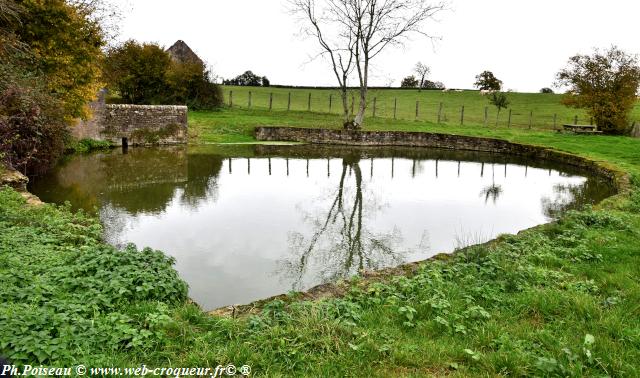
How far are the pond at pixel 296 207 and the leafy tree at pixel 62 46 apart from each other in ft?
8.33

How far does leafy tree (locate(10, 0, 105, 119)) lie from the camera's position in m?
13.5

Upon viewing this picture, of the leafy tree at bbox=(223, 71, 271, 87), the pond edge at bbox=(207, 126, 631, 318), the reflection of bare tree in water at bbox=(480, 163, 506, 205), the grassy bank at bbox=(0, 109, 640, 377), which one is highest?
the leafy tree at bbox=(223, 71, 271, 87)

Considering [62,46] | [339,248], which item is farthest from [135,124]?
[339,248]

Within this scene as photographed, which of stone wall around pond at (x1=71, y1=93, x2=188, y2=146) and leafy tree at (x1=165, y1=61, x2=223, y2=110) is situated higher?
leafy tree at (x1=165, y1=61, x2=223, y2=110)

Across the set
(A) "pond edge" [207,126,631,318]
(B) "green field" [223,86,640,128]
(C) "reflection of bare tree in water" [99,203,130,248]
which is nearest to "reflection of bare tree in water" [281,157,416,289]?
(C) "reflection of bare tree in water" [99,203,130,248]

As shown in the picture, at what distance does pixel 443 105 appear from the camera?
47.0 m

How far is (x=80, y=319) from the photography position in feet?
11.4

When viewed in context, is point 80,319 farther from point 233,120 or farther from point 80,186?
point 233,120

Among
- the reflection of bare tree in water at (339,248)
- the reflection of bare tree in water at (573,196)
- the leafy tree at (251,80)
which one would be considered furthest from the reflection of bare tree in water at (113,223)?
the leafy tree at (251,80)

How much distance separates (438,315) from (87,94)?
1514cm

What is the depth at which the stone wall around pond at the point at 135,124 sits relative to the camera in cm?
2212

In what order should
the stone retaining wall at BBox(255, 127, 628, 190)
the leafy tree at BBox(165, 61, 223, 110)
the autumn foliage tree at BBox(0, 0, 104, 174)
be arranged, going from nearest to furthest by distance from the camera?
the autumn foliage tree at BBox(0, 0, 104, 174), the stone retaining wall at BBox(255, 127, 628, 190), the leafy tree at BBox(165, 61, 223, 110)

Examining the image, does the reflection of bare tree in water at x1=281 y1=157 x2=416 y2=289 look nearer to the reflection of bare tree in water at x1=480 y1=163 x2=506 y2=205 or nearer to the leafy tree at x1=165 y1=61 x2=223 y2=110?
the reflection of bare tree in water at x1=480 y1=163 x2=506 y2=205

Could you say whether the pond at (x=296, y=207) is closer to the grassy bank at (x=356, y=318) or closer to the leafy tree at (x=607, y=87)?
the grassy bank at (x=356, y=318)
